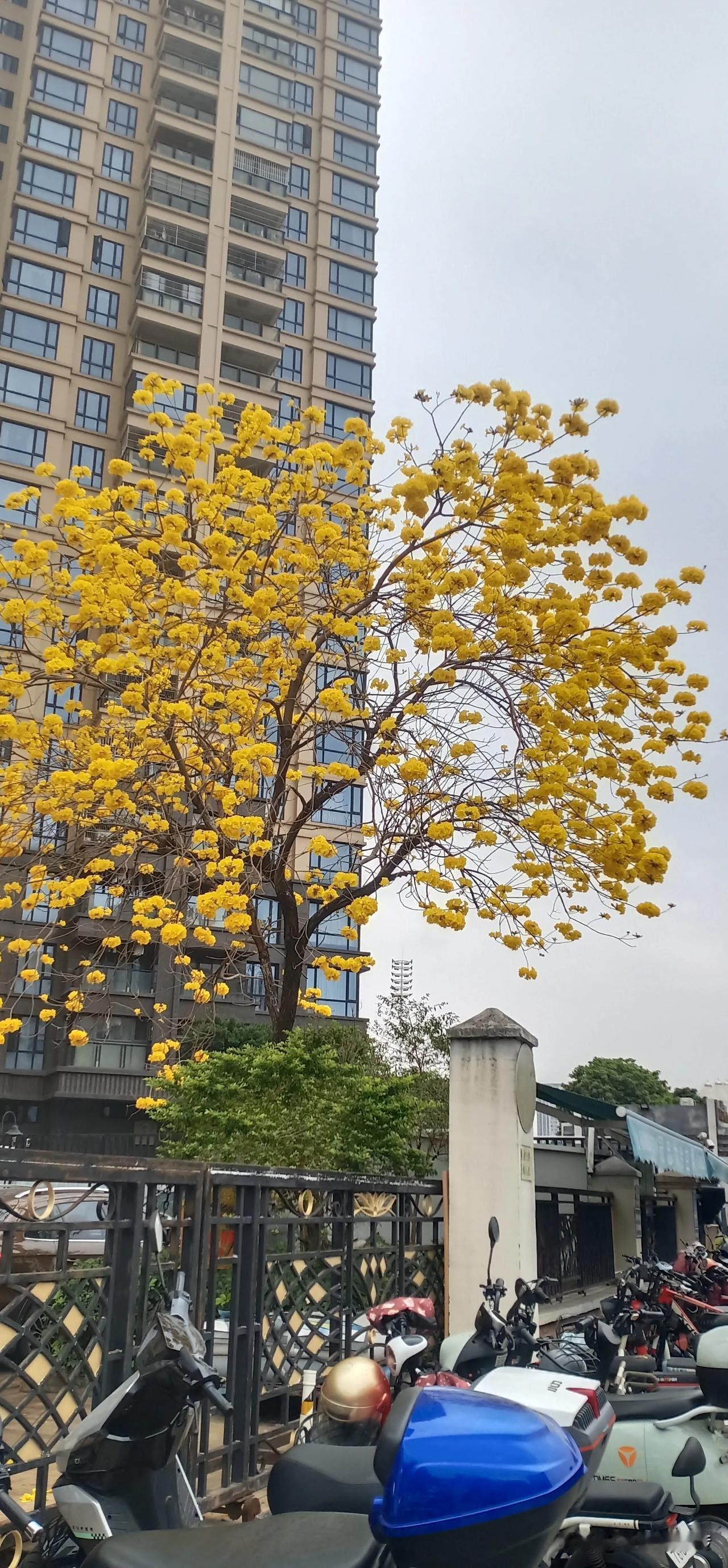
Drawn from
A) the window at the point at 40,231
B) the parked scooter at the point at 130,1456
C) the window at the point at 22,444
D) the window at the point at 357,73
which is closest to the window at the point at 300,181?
the window at the point at 357,73

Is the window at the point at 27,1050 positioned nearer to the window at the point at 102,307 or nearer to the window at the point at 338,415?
the window at the point at 338,415

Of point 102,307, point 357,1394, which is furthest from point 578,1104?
point 102,307

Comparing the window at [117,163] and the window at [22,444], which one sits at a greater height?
the window at [117,163]

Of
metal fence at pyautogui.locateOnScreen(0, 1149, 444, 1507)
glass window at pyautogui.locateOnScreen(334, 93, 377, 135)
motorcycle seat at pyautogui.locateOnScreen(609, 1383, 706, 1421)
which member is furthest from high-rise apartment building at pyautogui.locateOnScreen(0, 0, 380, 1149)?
motorcycle seat at pyautogui.locateOnScreen(609, 1383, 706, 1421)

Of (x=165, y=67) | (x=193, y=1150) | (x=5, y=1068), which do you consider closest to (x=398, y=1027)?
(x=5, y=1068)

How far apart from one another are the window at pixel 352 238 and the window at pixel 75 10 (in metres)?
9.57

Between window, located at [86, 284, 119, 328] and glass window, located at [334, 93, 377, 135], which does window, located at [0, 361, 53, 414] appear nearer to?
window, located at [86, 284, 119, 328]

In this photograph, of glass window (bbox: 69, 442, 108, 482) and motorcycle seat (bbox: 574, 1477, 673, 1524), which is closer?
motorcycle seat (bbox: 574, 1477, 673, 1524)

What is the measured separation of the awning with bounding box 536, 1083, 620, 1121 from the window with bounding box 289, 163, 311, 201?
36607 mm

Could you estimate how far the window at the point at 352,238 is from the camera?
41.1 metres

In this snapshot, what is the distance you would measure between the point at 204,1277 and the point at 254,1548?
9.34ft

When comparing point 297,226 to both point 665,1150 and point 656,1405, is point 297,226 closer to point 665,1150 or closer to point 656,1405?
point 665,1150

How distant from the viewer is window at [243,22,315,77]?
3959 cm

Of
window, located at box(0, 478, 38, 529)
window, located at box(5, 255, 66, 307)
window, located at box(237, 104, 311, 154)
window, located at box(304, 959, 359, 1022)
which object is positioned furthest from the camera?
window, located at box(237, 104, 311, 154)
